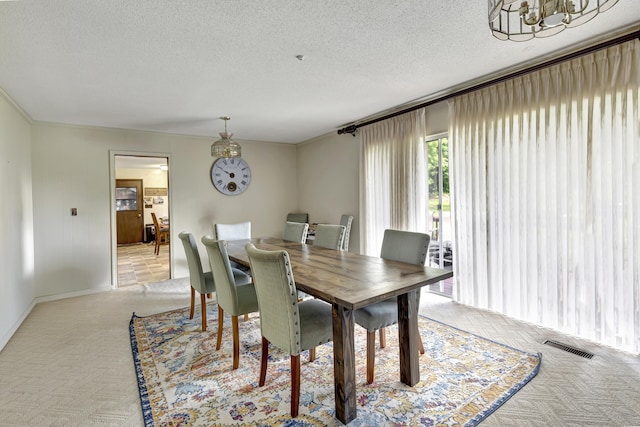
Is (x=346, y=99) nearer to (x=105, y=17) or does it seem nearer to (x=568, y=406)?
(x=105, y=17)

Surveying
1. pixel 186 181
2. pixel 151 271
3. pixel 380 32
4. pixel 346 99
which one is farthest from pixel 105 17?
pixel 151 271

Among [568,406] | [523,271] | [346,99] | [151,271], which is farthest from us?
[151,271]

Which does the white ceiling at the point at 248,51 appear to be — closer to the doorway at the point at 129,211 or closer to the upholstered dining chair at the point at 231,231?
the upholstered dining chair at the point at 231,231

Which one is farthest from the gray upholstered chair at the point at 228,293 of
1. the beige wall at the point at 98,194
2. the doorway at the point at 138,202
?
the doorway at the point at 138,202

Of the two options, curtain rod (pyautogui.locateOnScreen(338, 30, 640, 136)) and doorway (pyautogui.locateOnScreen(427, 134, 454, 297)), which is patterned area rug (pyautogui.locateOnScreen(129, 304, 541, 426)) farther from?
curtain rod (pyautogui.locateOnScreen(338, 30, 640, 136))

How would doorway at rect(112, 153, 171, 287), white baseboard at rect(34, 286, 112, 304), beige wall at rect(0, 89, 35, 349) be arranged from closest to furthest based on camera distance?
1. beige wall at rect(0, 89, 35, 349)
2. white baseboard at rect(34, 286, 112, 304)
3. doorway at rect(112, 153, 171, 287)

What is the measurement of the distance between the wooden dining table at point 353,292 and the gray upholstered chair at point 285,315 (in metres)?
0.16

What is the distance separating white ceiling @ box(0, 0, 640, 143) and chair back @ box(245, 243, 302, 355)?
143cm

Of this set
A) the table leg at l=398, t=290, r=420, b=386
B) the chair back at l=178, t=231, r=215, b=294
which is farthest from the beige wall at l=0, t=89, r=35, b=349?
the table leg at l=398, t=290, r=420, b=386

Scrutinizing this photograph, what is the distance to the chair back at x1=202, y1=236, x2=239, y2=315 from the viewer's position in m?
2.22

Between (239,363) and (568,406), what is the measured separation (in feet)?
6.86

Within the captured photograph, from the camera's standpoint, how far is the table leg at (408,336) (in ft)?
6.32

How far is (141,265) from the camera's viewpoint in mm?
6039

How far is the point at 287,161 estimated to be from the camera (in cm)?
597
